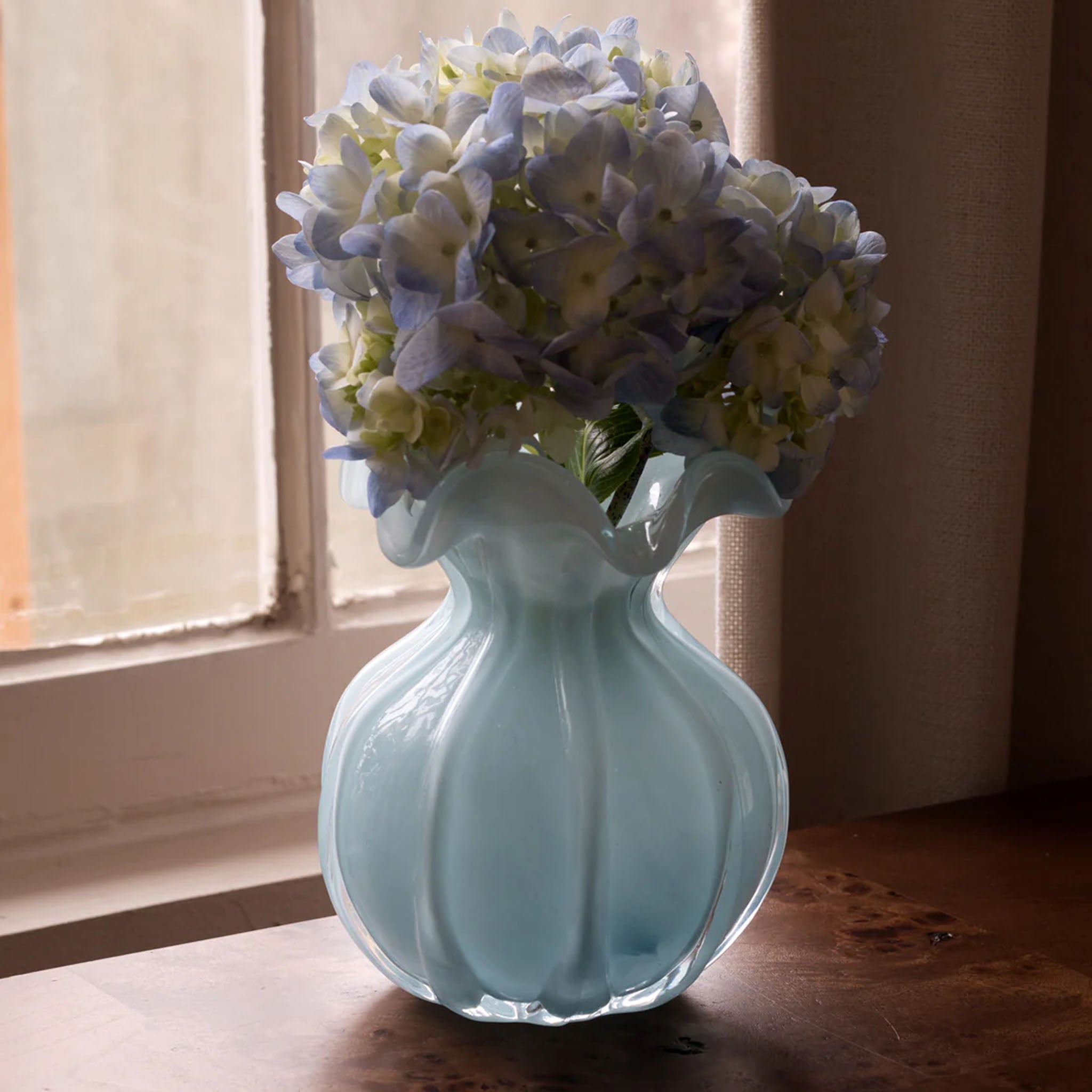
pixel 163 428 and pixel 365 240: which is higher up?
pixel 365 240

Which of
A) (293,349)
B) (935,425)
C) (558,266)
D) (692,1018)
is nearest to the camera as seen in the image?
(558,266)

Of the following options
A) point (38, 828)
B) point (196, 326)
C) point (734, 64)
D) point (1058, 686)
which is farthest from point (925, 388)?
point (38, 828)

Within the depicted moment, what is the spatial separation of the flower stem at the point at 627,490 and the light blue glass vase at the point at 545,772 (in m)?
0.01

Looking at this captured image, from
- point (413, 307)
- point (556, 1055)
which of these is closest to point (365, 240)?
point (413, 307)

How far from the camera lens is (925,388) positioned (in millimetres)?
1013

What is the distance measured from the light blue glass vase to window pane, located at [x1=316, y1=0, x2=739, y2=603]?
511 millimetres

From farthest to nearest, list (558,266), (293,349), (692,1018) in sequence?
(293,349) → (692,1018) → (558,266)

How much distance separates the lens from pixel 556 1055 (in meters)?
0.64

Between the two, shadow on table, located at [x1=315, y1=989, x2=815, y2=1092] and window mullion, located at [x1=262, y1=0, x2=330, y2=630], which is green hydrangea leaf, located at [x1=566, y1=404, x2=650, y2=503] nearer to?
shadow on table, located at [x1=315, y1=989, x2=815, y2=1092]

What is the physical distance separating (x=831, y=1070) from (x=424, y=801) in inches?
7.7

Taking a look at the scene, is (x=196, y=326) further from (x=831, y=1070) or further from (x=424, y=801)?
(x=831, y=1070)

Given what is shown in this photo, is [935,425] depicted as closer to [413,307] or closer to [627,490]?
[627,490]

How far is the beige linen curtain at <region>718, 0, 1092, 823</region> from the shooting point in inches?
38.2

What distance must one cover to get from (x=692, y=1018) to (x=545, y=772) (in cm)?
15
